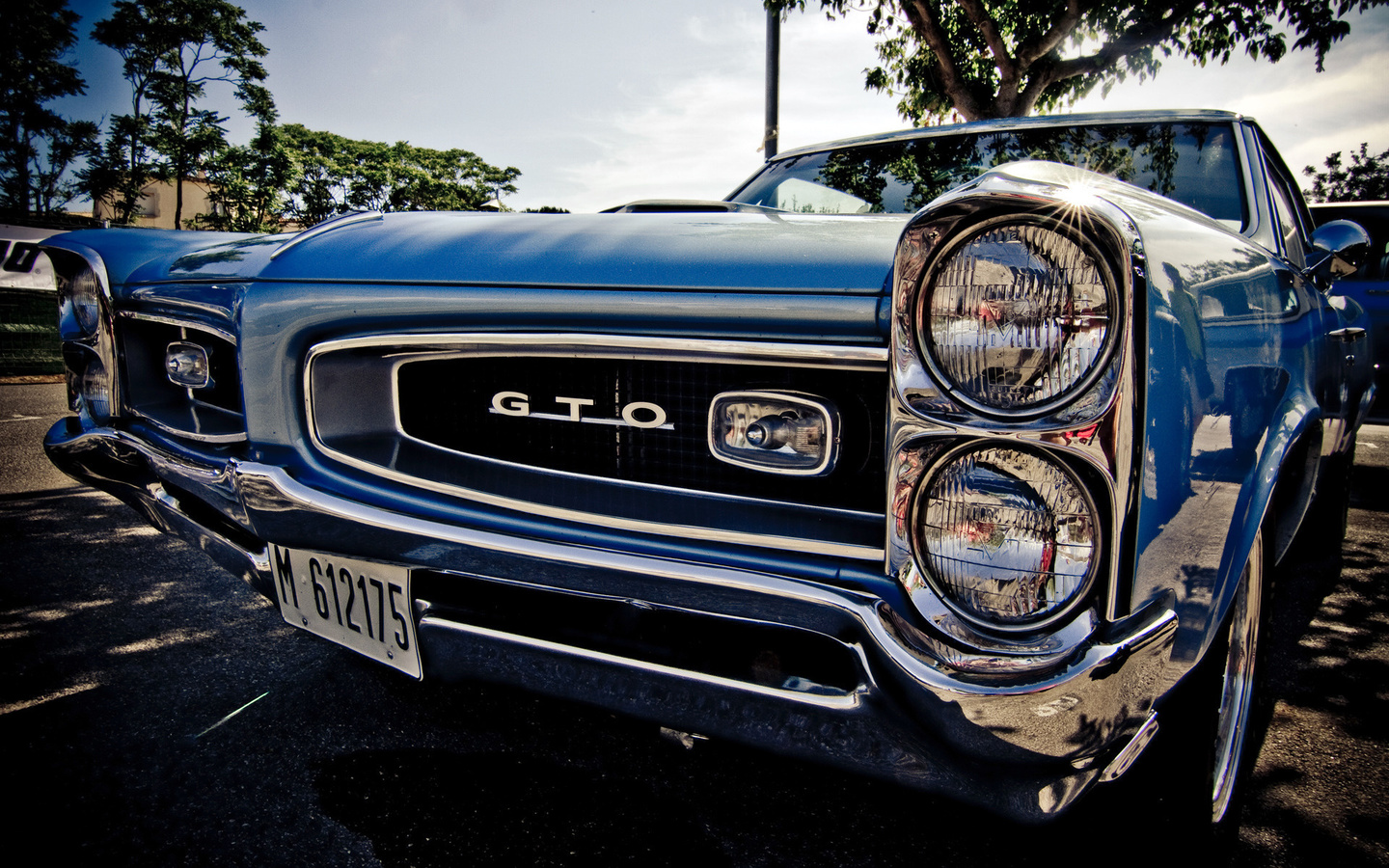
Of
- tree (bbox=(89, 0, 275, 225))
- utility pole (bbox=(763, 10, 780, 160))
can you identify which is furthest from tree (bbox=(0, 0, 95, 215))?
utility pole (bbox=(763, 10, 780, 160))

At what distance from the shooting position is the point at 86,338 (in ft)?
6.74

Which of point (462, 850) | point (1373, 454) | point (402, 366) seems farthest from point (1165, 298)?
point (1373, 454)

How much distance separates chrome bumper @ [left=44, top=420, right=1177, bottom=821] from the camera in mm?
908

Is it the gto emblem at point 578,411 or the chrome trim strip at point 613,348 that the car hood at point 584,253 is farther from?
the gto emblem at point 578,411

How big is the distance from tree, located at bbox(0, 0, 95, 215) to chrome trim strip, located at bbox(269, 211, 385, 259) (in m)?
26.7

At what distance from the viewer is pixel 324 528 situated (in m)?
1.38

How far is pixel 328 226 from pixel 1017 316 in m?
1.48

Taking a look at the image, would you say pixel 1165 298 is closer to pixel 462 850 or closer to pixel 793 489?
pixel 793 489

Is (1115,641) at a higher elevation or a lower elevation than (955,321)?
lower

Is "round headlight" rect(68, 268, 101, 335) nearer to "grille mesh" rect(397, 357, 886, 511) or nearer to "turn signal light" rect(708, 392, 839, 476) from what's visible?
"grille mesh" rect(397, 357, 886, 511)

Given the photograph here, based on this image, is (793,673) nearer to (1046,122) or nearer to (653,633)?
(653,633)

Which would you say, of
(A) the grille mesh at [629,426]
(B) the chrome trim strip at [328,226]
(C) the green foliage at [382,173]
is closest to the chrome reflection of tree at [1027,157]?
(A) the grille mesh at [629,426]

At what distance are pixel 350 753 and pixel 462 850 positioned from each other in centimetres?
49

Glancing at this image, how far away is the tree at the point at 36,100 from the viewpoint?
2028 cm
